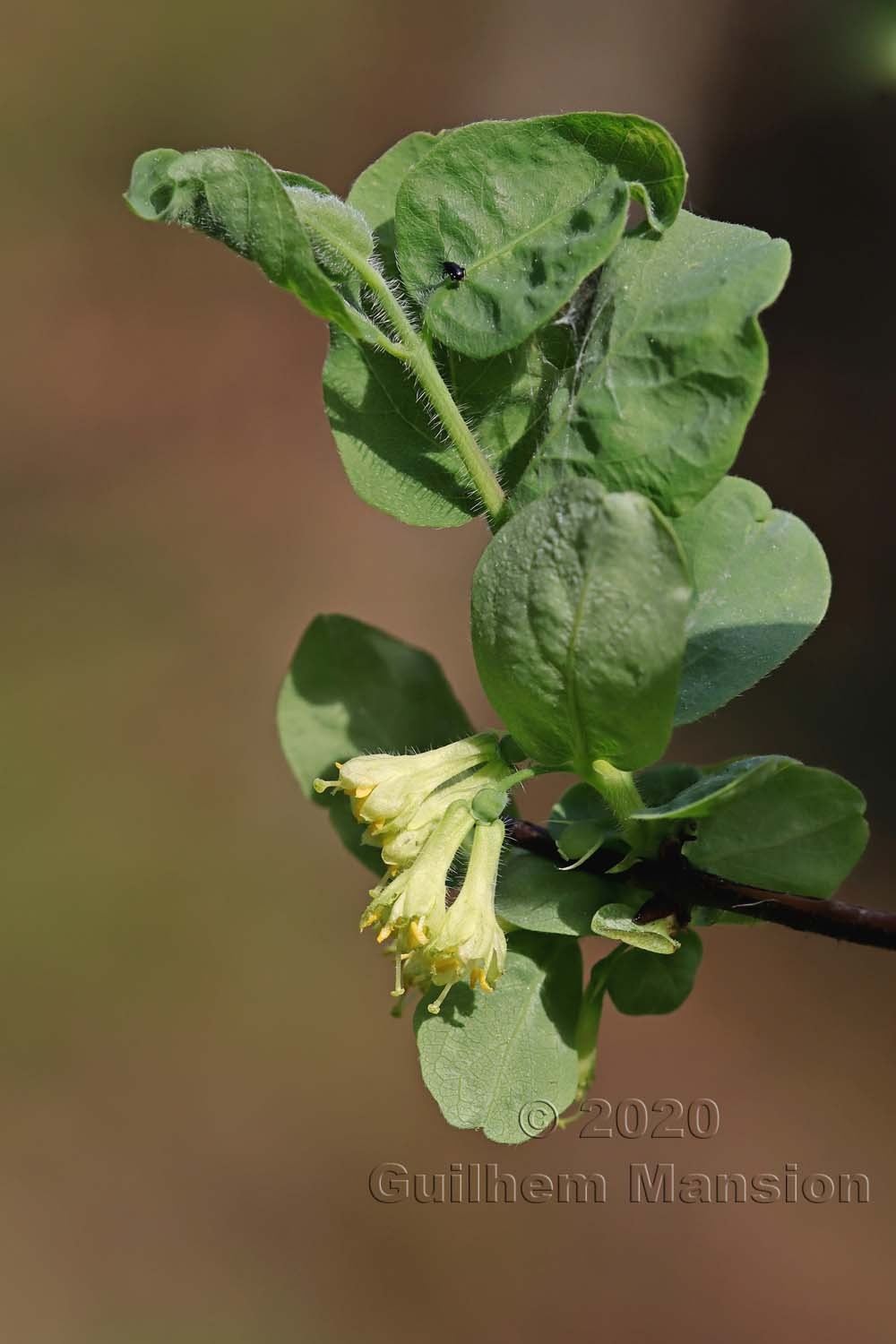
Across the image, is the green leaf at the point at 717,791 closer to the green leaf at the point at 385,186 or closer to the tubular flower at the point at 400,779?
the tubular flower at the point at 400,779

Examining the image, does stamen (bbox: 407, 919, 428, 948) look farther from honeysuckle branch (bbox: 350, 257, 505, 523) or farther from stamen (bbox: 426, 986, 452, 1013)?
honeysuckle branch (bbox: 350, 257, 505, 523)

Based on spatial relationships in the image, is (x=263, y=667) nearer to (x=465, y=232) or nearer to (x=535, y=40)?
(x=535, y=40)

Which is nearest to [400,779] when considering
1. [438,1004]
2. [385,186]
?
[438,1004]

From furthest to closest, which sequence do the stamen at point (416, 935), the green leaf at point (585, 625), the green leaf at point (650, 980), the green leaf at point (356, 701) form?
the green leaf at point (356, 701)
the green leaf at point (650, 980)
the stamen at point (416, 935)
the green leaf at point (585, 625)

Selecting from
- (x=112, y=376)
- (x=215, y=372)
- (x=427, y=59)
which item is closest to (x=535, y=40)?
(x=427, y=59)

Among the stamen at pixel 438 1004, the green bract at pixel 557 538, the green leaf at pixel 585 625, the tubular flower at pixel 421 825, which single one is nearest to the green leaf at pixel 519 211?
the green bract at pixel 557 538
